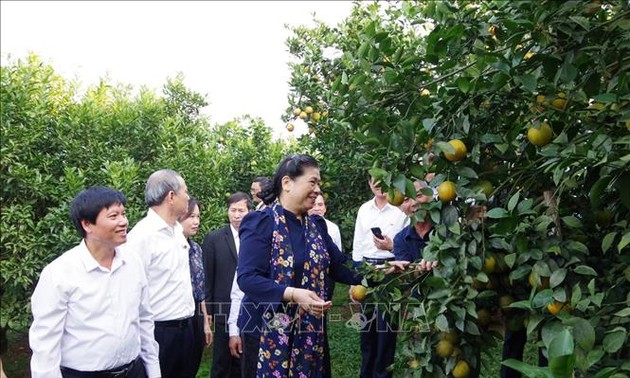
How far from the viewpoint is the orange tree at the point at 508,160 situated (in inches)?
81.4

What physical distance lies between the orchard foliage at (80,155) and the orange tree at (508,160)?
421cm

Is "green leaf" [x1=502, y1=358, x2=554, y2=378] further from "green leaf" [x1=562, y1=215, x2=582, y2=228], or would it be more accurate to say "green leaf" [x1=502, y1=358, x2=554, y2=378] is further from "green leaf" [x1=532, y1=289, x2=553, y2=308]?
"green leaf" [x1=562, y1=215, x2=582, y2=228]

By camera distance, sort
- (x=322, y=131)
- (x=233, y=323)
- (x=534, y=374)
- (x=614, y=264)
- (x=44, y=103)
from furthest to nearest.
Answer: (x=322, y=131) → (x=44, y=103) → (x=233, y=323) → (x=614, y=264) → (x=534, y=374)

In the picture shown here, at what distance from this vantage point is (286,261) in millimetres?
3215

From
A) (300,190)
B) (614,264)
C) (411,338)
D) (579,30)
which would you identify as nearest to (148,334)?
(300,190)

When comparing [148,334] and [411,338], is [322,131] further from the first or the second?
[411,338]

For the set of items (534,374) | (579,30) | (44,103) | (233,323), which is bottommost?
(534,374)

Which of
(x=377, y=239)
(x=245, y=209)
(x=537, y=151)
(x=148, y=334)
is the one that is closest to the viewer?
(x=537, y=151)

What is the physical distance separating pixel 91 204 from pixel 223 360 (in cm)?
274

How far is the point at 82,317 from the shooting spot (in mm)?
3102

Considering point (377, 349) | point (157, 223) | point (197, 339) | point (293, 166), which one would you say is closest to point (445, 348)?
point (293, 166)

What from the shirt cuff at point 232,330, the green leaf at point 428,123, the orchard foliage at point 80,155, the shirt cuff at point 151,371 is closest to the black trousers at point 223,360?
the shirt cuff at point 232,330

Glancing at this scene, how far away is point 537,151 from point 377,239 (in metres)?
2.11

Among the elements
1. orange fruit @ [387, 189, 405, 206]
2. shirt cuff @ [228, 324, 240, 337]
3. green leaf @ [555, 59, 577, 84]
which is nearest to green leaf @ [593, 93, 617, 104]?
green leaf @ [555, 59, 577, 84]
